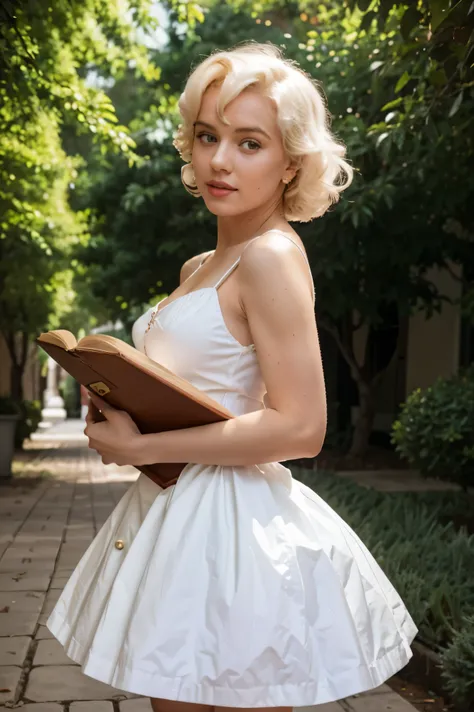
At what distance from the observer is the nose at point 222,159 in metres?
1.74

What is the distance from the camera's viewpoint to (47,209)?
42.7 ft

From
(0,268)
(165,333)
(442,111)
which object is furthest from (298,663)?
(0,268)

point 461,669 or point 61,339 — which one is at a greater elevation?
point 61,339

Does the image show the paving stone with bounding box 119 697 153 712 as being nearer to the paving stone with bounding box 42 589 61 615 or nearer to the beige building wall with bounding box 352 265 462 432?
the paving stone with bounding box 42 589 61 615

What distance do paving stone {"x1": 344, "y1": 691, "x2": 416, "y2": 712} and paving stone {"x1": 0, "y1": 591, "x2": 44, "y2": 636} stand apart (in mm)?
1847

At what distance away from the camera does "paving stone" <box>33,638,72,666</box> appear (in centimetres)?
406

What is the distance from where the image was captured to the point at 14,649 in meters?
4.19

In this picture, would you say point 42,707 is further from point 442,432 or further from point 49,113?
point 49,113

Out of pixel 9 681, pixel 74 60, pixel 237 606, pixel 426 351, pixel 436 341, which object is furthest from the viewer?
pixel 426 351

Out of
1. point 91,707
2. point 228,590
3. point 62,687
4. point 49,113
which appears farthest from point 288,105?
point 49,113

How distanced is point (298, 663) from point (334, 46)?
29.2 ft

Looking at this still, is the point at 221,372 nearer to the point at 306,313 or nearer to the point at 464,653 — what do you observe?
the point at 306,313

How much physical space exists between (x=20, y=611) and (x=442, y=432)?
13.4 feet

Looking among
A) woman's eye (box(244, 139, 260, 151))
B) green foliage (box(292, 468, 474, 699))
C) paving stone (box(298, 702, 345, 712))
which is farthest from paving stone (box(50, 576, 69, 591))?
woman's eye (box(244, 139, 260, 151))
